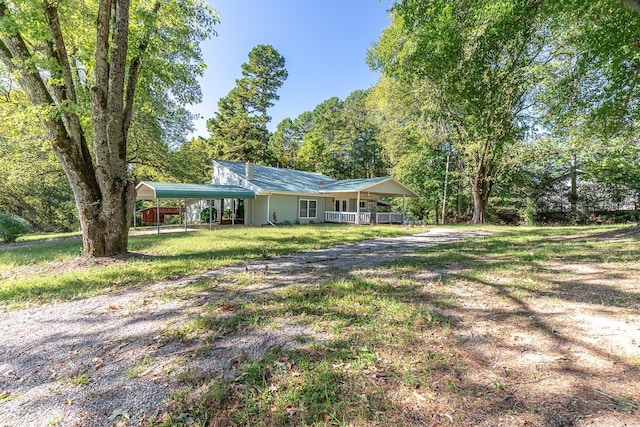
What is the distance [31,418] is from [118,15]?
7.62 meters

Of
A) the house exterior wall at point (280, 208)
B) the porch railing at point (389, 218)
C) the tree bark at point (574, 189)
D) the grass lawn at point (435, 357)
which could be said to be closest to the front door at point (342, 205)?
the house exterior wall at point (280, 208)

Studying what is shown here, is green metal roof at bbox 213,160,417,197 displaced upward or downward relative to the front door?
upward

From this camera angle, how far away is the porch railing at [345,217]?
812 inches

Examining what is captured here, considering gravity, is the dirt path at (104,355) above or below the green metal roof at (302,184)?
below

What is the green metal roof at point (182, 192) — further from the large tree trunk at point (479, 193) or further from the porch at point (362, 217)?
the large tree trunk at point (479, 193)

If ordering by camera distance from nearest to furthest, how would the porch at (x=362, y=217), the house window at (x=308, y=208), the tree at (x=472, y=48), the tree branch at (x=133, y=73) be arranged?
the tree at (x=472, y=48) < the tree branch at (x=133, y=73) < the porch at (x=362, y=217) < the house window at (x=308, y=208)

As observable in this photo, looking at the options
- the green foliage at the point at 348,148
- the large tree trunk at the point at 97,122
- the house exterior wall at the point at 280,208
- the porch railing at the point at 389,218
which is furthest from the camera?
the green foliage at the point at 348,148

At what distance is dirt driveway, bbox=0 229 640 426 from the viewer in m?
1.84

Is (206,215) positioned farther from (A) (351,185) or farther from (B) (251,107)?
(B) (251,107)

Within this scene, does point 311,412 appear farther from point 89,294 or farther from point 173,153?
point 173,153

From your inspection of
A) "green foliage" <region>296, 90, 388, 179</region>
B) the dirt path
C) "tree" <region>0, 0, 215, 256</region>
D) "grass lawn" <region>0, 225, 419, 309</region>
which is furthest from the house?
the dirt path

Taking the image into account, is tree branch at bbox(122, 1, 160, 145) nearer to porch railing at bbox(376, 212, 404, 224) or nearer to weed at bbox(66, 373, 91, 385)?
weed at bbox(66, 373, 91, 385)

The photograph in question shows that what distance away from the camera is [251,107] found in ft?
111

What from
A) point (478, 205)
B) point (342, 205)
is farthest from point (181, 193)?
Result: point (478, 205)
